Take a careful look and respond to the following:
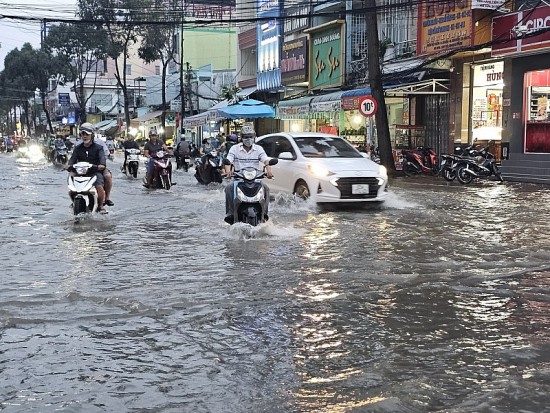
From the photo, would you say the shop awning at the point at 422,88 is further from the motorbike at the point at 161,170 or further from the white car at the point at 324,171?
the white car at the point at 324,171

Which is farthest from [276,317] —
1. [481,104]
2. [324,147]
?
[481,104]

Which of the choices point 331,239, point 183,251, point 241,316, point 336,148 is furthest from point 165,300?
point 336,148

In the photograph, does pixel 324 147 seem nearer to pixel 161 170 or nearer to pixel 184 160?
pixel 161 170

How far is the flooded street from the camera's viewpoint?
404cm

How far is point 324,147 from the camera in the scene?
1414cm

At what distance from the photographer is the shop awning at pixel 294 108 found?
3030 centimetres

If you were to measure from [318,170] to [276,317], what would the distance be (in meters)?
7.59

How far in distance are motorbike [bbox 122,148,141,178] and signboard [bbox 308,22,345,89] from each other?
1155cm

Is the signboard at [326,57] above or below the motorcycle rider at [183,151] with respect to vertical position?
above

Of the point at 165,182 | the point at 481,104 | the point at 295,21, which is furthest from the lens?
the point at 295,21

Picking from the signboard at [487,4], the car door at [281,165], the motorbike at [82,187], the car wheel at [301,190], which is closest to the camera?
the motorbike at [82,187]

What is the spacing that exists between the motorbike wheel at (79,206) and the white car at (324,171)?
3.67m

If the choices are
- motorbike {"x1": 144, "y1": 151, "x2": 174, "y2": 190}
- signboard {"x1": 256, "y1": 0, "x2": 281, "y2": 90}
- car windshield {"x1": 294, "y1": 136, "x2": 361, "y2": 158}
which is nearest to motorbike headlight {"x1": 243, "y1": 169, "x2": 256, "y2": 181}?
car windshield {"x1": 294, "y1": 136, "x2": 361, "y2": 158}

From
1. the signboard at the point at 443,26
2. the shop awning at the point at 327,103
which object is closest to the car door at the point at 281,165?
the signboard at the point at 443,26
